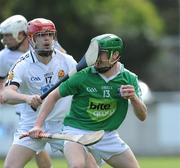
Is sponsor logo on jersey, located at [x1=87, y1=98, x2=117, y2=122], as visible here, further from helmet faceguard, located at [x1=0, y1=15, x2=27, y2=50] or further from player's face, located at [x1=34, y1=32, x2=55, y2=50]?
helmet faceguard, located at [x1=0, y1=15, x2=27, y2=50]

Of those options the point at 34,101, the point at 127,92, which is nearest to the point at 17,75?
the point at 34,101

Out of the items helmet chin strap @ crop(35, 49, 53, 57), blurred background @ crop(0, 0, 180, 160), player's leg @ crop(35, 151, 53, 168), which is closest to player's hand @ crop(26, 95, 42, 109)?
helmet chin strap @ crop(35, 49, 53, 57)

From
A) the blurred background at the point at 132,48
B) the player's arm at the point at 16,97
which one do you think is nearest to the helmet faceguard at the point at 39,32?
the player's arm at the point at 16,97

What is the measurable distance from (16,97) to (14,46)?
73.1 inches

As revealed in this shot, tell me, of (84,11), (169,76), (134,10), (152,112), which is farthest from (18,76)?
(169,76)

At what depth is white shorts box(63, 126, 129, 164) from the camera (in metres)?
11.6

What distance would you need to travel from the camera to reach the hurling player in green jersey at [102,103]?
452 inches

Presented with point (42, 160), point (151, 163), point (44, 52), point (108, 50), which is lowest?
point (151, 163)

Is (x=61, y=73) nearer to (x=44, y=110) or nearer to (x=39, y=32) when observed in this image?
(x=39, y=32)

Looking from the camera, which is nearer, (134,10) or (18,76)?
(18,76)

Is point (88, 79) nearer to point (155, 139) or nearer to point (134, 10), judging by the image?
point (155, 139)

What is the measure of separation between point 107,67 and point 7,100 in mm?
1377

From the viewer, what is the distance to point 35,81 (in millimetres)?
12461

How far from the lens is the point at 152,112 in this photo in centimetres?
2691
